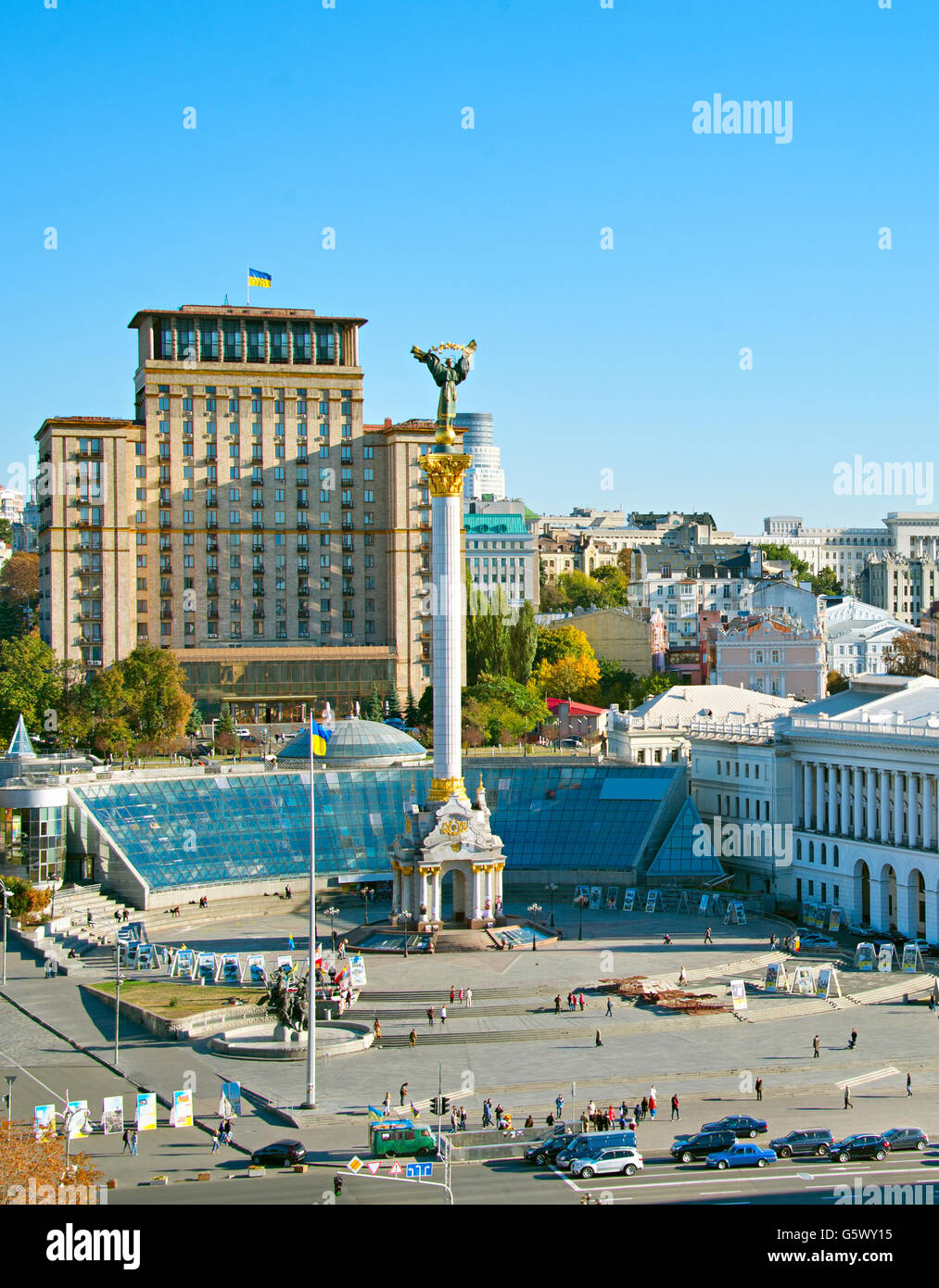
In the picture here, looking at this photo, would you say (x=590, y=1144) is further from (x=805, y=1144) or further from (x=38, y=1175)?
(x=38, y=1175)

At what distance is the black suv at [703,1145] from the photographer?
4375 centimetres

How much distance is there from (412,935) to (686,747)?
3340 cm

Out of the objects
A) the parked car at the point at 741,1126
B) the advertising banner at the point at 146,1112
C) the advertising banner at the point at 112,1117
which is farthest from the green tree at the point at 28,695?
the parked car at the point at 741,1126

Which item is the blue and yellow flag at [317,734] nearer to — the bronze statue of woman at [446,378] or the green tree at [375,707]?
the bronze statue of woman at [446,378]

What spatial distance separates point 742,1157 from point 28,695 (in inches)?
3158

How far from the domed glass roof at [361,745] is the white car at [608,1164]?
58.8 meters

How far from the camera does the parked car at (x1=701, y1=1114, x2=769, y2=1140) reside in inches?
1772

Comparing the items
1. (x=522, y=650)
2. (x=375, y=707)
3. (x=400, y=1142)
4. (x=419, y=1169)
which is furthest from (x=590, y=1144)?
(x=522, y=650)

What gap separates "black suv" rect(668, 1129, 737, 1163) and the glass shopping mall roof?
4727 cm

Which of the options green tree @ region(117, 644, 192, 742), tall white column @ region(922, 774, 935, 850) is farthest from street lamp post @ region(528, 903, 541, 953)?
green tree @ region(117, 644, 192, 742)

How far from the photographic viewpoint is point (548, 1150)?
4409 cm

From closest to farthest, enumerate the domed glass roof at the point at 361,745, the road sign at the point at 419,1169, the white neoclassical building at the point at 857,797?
1. the road sign at the point at 419,1169
2. the white neoclassical building at the point at 857,797
3. the domed glass roof at the point at 361,745
